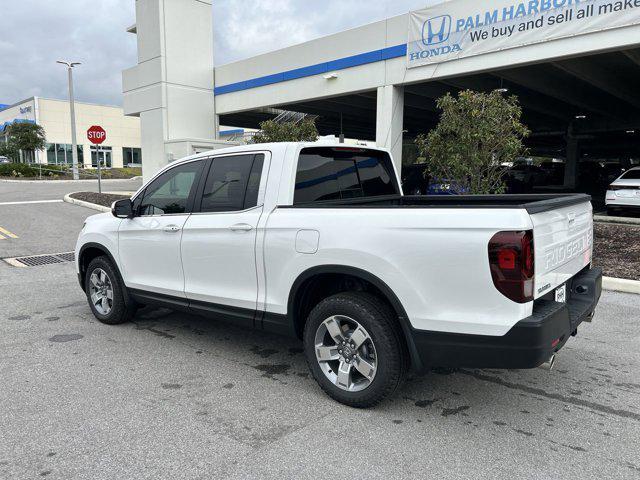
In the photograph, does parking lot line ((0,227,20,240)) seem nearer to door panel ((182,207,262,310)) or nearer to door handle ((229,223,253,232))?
door panel ((182,207,262,310))

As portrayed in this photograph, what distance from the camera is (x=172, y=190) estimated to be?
4.79 m

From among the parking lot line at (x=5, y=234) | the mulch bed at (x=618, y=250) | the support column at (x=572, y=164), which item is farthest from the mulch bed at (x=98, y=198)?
the support column at (x=572, y=164)

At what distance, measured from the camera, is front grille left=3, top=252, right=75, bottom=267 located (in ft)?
28.4

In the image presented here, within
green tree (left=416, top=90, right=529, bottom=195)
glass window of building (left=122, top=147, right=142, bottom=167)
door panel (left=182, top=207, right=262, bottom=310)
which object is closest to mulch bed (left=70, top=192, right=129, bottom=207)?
green tree (left=416, top=90, right=529, bottom=195)

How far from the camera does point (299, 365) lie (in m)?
4.29

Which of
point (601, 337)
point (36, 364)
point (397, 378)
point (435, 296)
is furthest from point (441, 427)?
point (36, 364)

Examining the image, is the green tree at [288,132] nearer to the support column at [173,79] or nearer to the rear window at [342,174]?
the support column at [173,79]

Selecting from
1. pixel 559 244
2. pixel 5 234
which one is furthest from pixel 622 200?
pixel 5 234

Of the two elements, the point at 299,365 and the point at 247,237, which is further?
the point at 299,365

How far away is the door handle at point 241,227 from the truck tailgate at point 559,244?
6.73 ft

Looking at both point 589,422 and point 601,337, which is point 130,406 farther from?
point 601,337

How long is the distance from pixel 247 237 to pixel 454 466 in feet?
7.05

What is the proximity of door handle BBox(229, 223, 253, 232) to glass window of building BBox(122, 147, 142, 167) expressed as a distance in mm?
57307

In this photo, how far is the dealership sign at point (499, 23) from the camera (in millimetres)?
10789
